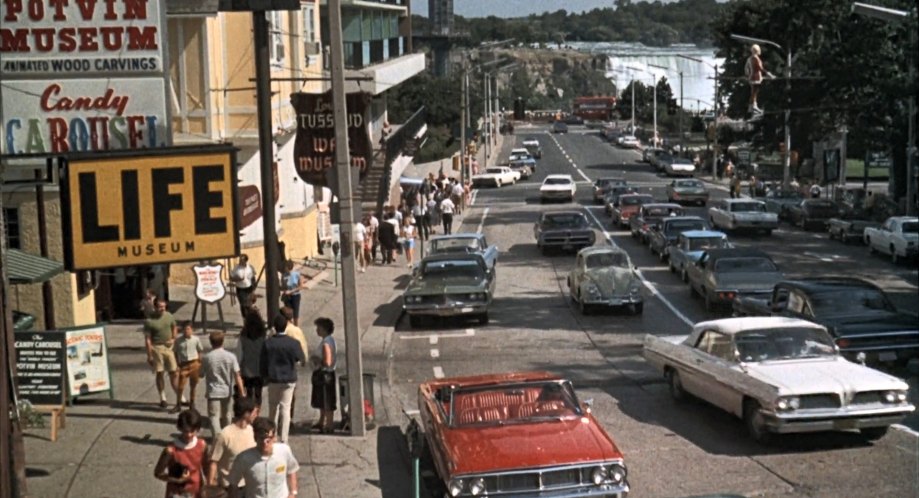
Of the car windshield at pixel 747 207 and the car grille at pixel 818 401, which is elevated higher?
the car grille at pixel 818 401

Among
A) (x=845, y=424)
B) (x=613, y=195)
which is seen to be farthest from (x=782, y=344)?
(x=613, y=195)

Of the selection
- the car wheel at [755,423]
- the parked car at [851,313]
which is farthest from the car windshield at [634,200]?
the car wheel at [755,423]

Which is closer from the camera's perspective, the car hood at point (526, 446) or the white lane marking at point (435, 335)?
the car hood at point (526, 446)

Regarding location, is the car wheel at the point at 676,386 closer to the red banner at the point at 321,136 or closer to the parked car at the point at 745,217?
the red banner at the point at 321,136

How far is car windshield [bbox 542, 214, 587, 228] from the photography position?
40062mm

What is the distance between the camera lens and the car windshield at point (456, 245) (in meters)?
31.8

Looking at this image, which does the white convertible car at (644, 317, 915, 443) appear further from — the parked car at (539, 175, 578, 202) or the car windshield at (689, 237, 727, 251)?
the parked car at (539, 175, 578, 202)

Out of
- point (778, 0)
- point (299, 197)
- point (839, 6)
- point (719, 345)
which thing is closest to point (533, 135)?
point (778, 0)

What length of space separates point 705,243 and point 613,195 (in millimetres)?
21796

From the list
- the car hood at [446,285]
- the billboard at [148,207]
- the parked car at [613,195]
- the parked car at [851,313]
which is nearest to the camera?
the billboard at [148,207]

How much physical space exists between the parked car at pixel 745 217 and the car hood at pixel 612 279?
17515mm

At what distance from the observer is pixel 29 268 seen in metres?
18.2

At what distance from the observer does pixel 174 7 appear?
2709 centimetres

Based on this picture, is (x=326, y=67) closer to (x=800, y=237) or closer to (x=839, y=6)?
(x=800, y=237)
